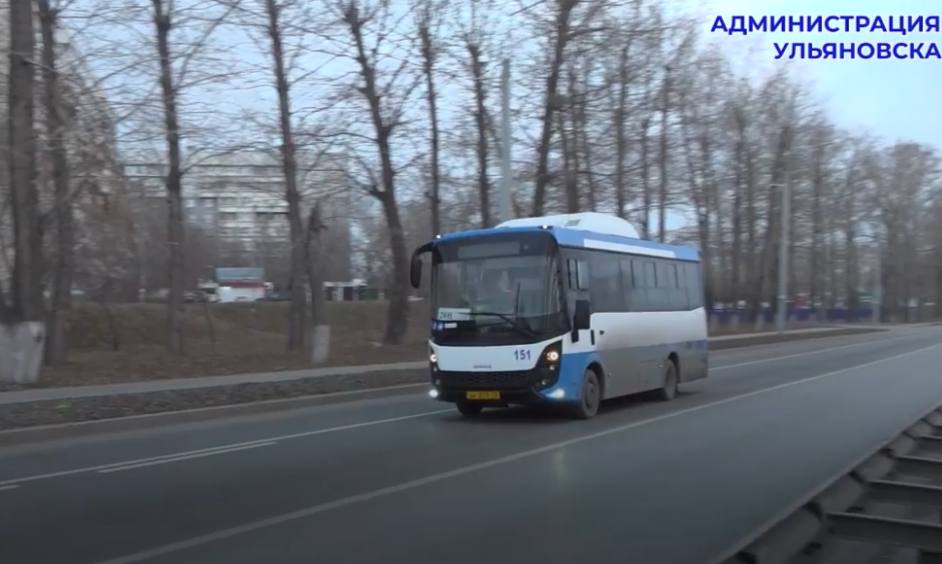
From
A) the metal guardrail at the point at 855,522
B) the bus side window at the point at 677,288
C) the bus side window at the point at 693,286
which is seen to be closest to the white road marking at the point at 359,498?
the bus side window at the point at 677,288

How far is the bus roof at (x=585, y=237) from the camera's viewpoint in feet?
54.5

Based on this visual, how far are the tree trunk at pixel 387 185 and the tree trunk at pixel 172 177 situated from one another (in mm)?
6351

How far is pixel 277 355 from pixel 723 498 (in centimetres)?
2095

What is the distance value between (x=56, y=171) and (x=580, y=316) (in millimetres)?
Answer: 13569

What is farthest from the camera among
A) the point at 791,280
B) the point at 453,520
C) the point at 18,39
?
the point at 791,280

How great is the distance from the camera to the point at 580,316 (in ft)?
53.2

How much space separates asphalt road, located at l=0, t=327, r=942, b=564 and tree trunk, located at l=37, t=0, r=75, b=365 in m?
8.50

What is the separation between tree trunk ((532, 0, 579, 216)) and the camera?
105ft

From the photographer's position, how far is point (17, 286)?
20.2 metres

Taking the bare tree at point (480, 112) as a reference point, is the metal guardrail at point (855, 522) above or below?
below

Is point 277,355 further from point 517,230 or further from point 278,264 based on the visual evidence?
point 278,264

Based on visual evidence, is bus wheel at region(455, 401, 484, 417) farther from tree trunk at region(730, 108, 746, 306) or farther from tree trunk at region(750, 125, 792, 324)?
tree trunk at region(750, 125, 792, 324)

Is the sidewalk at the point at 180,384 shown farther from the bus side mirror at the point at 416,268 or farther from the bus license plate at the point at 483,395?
the bus license plate at the point at 483,395

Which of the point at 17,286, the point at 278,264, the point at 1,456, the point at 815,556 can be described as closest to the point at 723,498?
the point at 815,556
